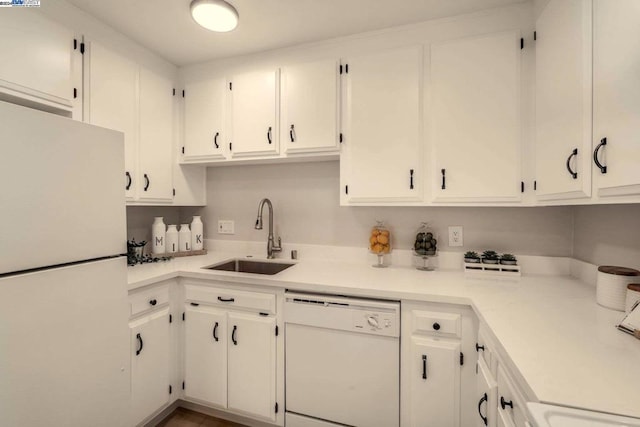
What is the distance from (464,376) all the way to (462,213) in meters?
0.97

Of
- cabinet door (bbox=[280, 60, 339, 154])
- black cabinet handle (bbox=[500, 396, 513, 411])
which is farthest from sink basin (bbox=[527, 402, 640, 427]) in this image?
cabinet door (bbox=[280, 60, 339, 154])

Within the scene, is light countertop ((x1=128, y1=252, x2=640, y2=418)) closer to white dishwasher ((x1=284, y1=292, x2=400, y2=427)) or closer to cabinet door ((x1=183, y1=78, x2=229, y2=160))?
white dishwasher ((x1=284, y1=292, x2=400, y2=427))

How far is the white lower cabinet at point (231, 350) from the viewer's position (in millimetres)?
1587

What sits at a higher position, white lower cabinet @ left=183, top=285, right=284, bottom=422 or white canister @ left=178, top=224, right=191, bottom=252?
white canister @ left=178, top=224, right=191, bottom=252

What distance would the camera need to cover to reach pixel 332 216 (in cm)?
209

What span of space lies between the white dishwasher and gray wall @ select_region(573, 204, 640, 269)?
1010mm

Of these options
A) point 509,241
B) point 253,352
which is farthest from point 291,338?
point 509,241

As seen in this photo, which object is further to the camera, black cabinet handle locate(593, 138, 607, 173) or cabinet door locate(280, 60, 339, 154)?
cabinet door locate(280, 60, 339, 154)

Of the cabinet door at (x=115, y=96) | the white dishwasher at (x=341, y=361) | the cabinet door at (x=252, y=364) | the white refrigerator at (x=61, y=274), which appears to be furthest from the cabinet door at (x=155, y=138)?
the white dishwasher at (x=341, y=361)

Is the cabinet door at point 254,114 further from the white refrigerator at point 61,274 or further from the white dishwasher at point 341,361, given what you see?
the white dishwasher at point 341,361

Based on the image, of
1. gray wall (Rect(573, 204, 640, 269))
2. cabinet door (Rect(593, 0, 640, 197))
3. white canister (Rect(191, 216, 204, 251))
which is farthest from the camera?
white canister (Rect(191, 216, 204, 251))

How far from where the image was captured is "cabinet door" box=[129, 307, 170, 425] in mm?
1501

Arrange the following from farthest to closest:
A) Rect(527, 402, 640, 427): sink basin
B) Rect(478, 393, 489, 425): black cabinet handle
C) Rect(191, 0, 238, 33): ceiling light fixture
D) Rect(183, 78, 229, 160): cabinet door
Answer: Rect(183, 78, 229, 160): cabinet door → Rect(191, 0, 238, 33): ceiling light fixture → Rect(478, 393, 489, 425): black cabinet handle → Rect(527, 402, 640, 427): sink basin

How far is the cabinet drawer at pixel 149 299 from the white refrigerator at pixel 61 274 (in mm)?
421
